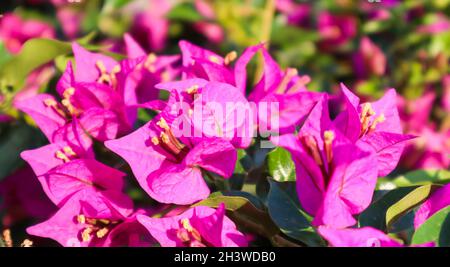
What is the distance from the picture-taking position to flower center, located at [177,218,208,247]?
2.47 ft

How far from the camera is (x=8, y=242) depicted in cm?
89

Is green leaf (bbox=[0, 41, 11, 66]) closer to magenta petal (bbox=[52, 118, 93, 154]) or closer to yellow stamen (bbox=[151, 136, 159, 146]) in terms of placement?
magenta petal (bbox=[52, 118, 93, 154])

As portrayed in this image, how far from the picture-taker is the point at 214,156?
2.65ft

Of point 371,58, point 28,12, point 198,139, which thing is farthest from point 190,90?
point 28,12

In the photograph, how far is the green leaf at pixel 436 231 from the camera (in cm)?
71

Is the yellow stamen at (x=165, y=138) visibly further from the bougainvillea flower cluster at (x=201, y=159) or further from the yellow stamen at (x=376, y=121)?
the yellow stamen at (x=376, y=121)

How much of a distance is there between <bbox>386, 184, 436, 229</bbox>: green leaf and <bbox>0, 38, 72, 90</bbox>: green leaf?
Answer: 65 cm

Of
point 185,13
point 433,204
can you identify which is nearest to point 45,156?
point 433,204

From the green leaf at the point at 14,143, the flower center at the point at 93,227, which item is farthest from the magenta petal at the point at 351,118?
the green leaf at the point at 14,143

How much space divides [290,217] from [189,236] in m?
0.14

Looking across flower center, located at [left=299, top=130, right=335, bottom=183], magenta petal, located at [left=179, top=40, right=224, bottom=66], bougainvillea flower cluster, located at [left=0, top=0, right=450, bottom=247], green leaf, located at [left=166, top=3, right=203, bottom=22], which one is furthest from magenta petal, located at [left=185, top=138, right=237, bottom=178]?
green leaf, located at [left=166, top=3, right=203, bottom=22]
